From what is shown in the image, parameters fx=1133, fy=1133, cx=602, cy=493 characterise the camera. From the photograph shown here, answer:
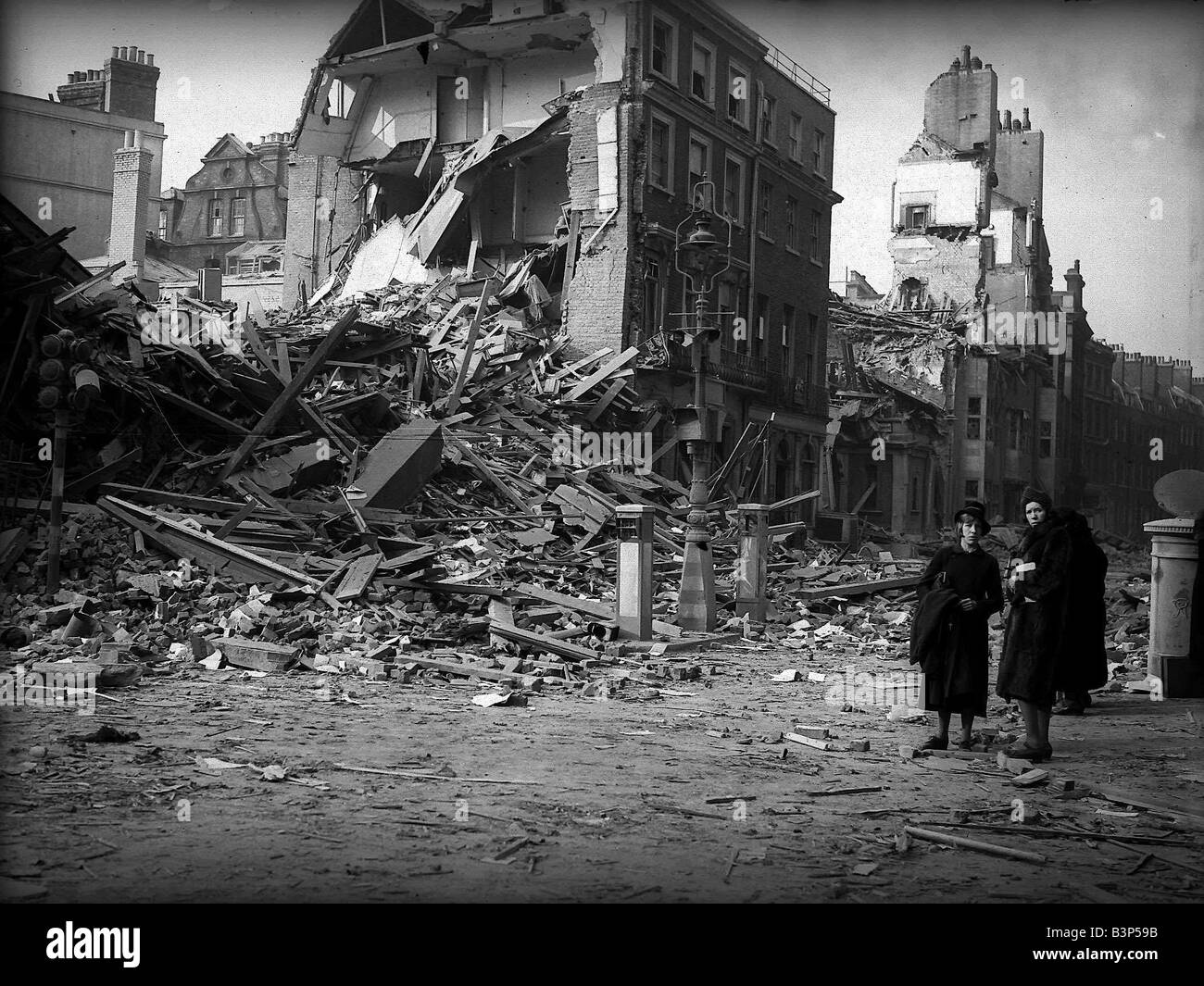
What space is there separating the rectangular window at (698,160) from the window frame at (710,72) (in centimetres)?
98

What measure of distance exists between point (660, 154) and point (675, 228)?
75.5 inches

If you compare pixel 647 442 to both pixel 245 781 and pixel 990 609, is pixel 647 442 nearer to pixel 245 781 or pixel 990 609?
pixel 990 609

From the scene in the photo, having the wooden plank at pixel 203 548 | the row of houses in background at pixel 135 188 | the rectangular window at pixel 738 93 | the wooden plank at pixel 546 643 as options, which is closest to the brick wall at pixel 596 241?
the rectangular window at pixel 738 93

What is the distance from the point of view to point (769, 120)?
32.0 metres

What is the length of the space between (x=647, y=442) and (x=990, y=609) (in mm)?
17909

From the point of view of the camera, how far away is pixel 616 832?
585 centimetres

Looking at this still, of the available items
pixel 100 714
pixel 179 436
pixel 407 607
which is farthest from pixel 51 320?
pixel 100 714

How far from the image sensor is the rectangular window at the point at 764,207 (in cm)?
3278

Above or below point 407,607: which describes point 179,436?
above

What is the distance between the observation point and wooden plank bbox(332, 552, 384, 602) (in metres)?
13.5

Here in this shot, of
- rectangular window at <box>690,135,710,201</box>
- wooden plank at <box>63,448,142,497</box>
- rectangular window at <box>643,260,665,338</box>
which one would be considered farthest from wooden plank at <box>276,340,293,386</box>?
rectangular window at <box>690,135,710,201</box>

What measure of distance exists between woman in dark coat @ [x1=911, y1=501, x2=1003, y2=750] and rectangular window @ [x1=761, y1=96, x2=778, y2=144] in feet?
85.0

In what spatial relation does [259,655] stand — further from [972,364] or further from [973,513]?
[972,364]

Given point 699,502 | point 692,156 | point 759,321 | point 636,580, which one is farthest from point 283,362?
point 759,321
